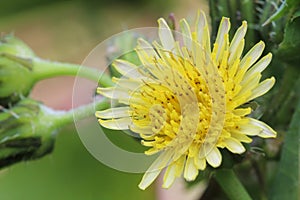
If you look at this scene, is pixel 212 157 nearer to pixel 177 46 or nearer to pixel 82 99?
pixel 177 46

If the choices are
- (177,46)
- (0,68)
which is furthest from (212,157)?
(0,68)

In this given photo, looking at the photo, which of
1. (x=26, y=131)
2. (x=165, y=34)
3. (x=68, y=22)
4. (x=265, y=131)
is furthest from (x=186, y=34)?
(x=68, y=22)

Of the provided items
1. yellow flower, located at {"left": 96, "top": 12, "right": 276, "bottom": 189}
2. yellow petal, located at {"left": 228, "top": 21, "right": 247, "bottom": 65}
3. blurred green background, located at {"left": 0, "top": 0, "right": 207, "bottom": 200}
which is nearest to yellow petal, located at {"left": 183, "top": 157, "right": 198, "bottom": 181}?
yellow flower, located at {"left": 96, "top": 12, "right": 276, "bottom": 189}

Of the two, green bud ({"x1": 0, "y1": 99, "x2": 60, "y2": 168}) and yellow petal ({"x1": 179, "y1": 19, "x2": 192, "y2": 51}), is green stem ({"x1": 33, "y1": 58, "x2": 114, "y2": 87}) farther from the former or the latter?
yellow petal ({"x1": 179, "y1": 19, "x2": 192, "y2": 51})

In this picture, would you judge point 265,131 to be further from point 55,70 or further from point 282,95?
point 55,70

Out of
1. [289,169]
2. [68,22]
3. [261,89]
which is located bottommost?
[289,169]

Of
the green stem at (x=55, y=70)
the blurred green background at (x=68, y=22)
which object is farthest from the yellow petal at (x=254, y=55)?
the blurred green background at (x=68, y=22)

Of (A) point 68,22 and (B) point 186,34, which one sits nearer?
(B) point 186,34
